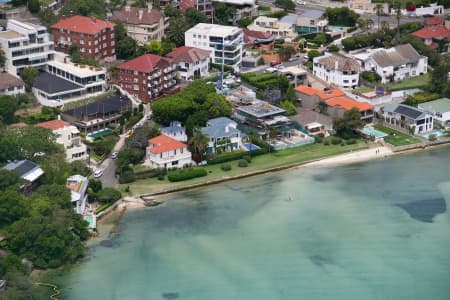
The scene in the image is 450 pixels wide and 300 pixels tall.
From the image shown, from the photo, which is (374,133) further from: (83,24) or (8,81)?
(8,81)

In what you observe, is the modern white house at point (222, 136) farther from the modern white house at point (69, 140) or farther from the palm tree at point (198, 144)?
the modern white house at point (69, 140)

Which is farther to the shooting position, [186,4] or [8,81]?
[186,4]

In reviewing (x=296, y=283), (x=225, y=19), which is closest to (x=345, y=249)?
(x=296, y=283)

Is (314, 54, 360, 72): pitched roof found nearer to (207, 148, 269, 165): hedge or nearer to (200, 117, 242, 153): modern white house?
(200, 117, 242, 153): modern white house

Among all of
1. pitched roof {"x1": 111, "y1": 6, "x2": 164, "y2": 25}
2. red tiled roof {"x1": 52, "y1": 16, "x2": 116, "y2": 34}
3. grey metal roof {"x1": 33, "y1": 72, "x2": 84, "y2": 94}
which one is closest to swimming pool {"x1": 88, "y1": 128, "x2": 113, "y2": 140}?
grey metal roof {"x1": 33, "y1": 72, "x2": 84, "y2": 94}

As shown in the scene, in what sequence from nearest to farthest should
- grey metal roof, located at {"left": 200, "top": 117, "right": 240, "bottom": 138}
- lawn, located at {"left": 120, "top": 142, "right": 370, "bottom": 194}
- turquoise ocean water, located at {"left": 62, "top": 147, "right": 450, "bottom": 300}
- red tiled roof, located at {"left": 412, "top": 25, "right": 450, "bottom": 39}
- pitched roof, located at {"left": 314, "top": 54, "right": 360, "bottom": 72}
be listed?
turquoise ocean water, located at {"left": 62, "top": 147, "right": 450, "bottom": 300}
lawn, located at {"left": 120, "top": 142, "right": 370, "bottom": 194}
grey metal roof, located at {"left": 200, "top": 117, "right": 240, "bottom": 138}
pitched roof, located at {"left": 314, "top": 54, "right": 360, "bottom": 72}
red tiled roof, located at {"left": 412, "top": 25, "right": 450, "bottom": 39}

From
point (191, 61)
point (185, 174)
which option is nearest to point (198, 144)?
point (185, 174)

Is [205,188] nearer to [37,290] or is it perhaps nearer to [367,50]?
[37,290]
